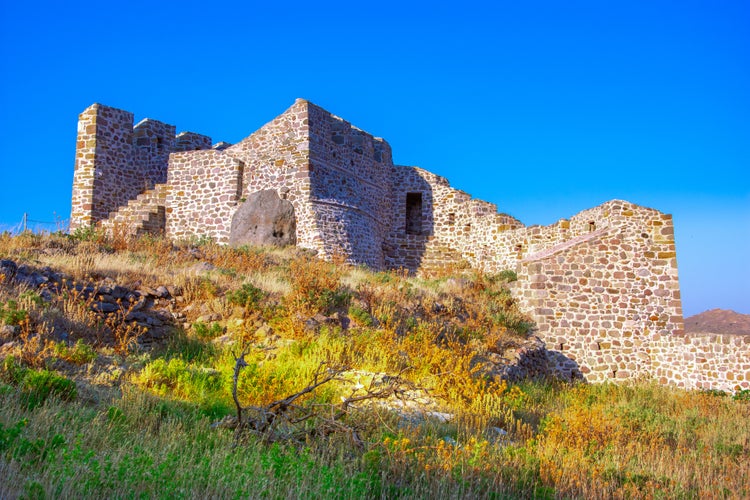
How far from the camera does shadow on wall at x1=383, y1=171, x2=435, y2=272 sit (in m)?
24.8

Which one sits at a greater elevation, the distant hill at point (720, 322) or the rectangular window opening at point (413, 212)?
the rectangular window opening at point (413, 212)

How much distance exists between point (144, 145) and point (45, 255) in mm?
12449

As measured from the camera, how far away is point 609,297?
53.0ft

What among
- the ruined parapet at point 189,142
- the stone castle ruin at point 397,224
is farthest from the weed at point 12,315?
the ruined parapet at point 189,142

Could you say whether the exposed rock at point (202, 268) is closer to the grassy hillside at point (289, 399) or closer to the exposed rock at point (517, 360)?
the grassy hillside at point (289, 399)

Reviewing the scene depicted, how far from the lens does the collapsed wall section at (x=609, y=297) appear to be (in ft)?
52.1

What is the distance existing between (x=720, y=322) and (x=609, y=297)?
11763 mm

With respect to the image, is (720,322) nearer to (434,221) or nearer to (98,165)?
(434,221)

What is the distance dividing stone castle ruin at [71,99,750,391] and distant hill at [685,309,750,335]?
24.8ft

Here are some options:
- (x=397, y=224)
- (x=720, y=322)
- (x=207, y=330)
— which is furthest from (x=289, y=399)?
(x=720, y=322)

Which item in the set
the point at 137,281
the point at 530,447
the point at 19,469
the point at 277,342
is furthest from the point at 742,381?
the point at 19,469

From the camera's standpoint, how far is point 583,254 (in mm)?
16328

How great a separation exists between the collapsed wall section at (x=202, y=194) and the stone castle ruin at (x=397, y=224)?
0.04 metres

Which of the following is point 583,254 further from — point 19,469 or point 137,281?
point 19,469
